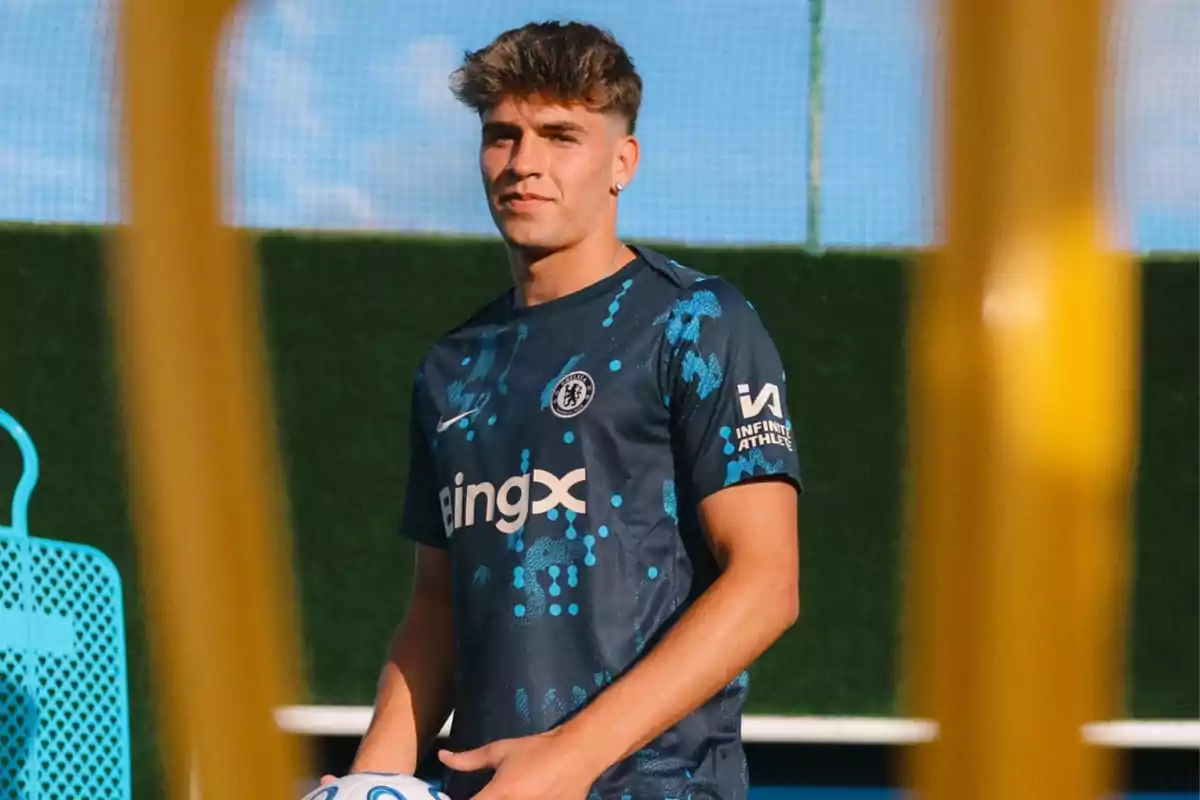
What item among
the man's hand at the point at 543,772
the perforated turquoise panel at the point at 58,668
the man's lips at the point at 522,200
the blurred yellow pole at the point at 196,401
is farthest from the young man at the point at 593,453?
the perforated turquoise panel at the point at 58,668

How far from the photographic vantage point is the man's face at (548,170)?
79.0 inches

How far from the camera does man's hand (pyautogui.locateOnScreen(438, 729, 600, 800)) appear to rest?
167 centimetres

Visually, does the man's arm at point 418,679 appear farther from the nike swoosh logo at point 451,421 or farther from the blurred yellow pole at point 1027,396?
the blurred yellow pole at point 1027,396

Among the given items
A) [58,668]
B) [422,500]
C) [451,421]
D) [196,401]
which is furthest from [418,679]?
[58,668]

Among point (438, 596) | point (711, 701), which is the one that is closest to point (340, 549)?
point (438, 596)

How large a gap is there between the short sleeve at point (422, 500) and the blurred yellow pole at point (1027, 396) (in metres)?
1.51

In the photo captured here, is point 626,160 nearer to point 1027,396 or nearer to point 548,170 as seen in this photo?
point 548,170

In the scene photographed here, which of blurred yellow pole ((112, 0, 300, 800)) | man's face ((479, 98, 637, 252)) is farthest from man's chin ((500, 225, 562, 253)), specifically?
blurred yellow pole ((112, 0, 300, 800))

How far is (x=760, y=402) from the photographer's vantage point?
6.48 ft

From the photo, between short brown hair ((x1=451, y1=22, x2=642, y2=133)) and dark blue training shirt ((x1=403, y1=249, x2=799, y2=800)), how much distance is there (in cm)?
24

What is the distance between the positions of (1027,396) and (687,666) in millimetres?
953

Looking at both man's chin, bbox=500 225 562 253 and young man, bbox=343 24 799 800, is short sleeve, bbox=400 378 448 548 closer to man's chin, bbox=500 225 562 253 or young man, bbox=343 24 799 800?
young man, bbox=343 24 799 800

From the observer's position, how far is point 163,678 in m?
0.94

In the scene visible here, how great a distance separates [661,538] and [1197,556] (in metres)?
6.13
